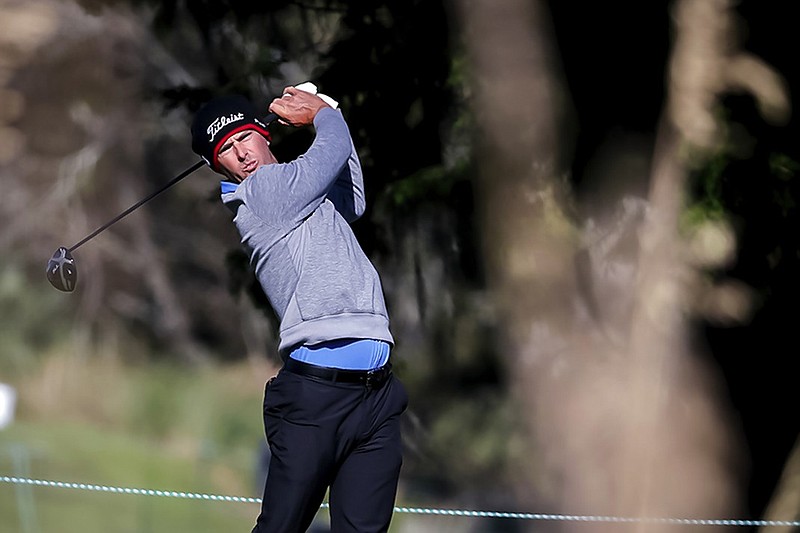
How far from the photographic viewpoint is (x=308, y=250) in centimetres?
324

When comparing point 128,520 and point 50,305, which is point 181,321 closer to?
point 50,305

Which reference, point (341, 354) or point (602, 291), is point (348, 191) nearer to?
point (341, 354)

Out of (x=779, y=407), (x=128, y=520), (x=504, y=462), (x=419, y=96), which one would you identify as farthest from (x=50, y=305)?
(x=779, y=407)

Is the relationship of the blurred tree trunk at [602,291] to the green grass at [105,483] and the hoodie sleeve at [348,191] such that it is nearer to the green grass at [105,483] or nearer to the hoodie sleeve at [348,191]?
the hoodie sleeve at [348,191]

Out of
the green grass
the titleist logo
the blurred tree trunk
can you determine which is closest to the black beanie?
the titleist logo

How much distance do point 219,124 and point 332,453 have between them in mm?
813

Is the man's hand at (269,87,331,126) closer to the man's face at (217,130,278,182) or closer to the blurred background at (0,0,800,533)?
the man's face at (217,130,278,182)

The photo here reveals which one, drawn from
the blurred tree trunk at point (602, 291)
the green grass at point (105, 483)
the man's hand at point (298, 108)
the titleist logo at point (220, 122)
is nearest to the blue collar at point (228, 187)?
the titleist logo at point (220, 122)

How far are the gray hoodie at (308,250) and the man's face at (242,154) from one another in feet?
0.23

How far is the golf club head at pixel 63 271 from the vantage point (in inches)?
150

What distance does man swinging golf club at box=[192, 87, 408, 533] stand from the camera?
3219 millimetres

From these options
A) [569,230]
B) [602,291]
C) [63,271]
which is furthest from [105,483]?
[63,271]

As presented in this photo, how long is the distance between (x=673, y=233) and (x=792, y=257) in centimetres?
49

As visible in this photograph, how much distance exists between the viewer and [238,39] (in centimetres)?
695
